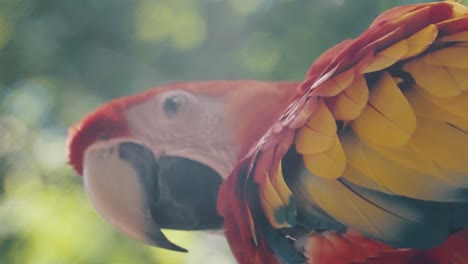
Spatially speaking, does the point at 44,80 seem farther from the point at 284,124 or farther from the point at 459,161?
the point at 459,161

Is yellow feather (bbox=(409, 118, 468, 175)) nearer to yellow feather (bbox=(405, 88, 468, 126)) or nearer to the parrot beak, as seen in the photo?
yellow feather (bbox=(405, 88, 468, 126))

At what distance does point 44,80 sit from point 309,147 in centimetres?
40

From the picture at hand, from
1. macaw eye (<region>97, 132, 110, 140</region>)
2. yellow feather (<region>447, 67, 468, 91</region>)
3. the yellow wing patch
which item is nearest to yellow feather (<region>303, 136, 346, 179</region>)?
the yellow wing patch

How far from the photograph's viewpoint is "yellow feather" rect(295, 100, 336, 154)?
0.50m

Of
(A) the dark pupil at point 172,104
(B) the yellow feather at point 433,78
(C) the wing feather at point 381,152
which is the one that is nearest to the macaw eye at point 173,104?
(A) the dark pupil at point 172,104

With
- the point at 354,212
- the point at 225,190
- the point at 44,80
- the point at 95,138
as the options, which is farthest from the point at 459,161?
the point at 44,80

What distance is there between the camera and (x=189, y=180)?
598 mm

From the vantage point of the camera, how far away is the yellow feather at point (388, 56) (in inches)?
19.3

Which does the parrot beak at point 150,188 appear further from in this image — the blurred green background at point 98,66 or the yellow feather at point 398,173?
the yellow feather at point 398,173

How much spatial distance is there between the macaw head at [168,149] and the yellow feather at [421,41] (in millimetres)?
141

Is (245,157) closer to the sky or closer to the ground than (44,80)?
closer to the ground

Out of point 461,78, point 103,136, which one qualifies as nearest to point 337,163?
point 461,78

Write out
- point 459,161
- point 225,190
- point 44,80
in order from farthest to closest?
point 44,80 < point 225,190 < point 459,161

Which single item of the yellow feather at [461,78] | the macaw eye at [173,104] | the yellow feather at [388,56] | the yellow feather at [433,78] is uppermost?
the macaw eye at [173,104]
